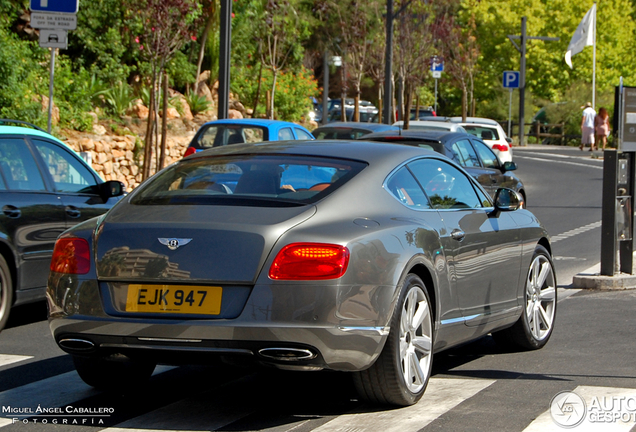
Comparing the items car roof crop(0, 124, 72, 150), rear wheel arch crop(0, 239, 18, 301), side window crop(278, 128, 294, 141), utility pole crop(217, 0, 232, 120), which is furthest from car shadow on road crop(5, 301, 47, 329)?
A: utility pole crop(217, 0, 232, 120)

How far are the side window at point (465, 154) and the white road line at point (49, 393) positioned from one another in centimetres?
838

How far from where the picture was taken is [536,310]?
283 inches

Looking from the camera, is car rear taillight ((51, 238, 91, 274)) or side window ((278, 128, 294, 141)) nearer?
car rear taillight ((51, 238, 91, 274))

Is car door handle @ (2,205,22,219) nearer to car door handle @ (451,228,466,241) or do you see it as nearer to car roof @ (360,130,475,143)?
car door handle @ (451,228,466,241)

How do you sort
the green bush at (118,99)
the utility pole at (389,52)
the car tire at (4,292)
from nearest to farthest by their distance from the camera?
the car tire at (4,292) → the green bush at (118,99) → the utility pole at (389,52)

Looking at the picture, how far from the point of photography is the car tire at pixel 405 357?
16.7ft

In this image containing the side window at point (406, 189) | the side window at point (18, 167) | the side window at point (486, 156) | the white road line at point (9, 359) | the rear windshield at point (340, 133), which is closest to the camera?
the side window at point (406, 189)

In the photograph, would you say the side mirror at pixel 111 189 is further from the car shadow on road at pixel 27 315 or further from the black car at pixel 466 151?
the black car at pixel 466 151

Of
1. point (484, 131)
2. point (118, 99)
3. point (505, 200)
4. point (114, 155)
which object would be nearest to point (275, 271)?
point (505, 200)

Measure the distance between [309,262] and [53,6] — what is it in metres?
9.78

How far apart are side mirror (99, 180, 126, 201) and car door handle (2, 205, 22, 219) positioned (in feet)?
2.90

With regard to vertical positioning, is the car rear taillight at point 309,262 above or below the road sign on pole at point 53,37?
below

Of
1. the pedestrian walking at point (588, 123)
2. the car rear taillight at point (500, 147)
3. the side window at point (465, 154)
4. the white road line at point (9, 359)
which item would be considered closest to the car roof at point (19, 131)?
the white road line at point (9, 359)

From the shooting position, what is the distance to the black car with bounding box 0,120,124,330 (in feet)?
25.5
